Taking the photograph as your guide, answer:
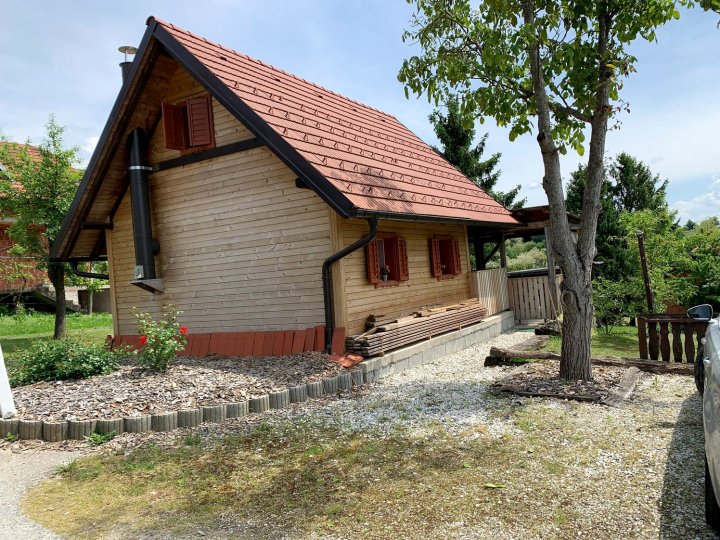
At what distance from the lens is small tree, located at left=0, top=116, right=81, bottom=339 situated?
15281 millimetres

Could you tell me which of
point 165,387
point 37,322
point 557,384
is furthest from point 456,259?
point 37,322

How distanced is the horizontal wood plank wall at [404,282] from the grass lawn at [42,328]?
9.46 meters

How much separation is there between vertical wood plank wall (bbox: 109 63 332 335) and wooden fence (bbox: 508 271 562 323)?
8.40m

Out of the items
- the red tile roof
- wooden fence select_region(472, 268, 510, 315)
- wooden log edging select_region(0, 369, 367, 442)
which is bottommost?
wooden log edging select_region(0, 369, 367, 442)

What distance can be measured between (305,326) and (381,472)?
16.8 ft

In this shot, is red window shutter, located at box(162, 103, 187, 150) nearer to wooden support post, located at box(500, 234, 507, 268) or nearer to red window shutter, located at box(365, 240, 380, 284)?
red window shutter, located at box(365, 240, 380, 284)

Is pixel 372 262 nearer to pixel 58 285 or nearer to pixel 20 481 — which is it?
pixel 20 481

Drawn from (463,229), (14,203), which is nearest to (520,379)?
(463,229)

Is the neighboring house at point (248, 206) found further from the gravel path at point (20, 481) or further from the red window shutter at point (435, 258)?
the gravel path at point (20, 481)

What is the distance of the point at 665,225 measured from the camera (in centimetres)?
1579

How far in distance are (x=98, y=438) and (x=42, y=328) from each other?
15.5 meters

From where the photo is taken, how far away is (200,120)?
34.7ft

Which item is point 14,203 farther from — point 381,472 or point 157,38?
point 381,472

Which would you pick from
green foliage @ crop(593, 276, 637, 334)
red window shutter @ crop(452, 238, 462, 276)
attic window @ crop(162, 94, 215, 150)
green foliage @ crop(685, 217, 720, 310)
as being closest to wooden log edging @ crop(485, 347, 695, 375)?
red window shutter @ crop(452, 238, 462, 276)
